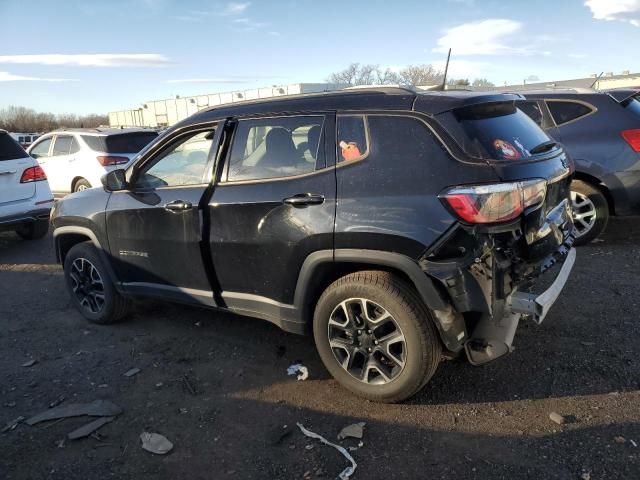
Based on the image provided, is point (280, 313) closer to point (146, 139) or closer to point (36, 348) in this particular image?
point (36, 348)

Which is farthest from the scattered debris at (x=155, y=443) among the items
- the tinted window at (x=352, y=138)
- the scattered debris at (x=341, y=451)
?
the tinted window at (x=352, y=138)

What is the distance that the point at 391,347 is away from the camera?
3082mm

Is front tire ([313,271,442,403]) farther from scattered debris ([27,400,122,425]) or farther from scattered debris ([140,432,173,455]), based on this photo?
scattered debris ([27,400,122,425])

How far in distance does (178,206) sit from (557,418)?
9.28 ft

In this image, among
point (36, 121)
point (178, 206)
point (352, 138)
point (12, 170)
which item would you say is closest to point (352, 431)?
point (352, 138)

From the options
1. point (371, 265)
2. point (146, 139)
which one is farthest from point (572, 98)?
point (146, 139)

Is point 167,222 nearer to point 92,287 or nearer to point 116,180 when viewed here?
point 116,180

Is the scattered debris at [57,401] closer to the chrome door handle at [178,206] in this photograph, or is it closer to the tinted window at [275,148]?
the chrome door handle at [178,206]

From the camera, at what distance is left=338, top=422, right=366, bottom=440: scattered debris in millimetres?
2873

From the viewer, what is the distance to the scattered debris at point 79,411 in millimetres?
3209

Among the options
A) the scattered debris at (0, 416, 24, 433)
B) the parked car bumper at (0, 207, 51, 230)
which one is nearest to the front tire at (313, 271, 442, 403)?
the scattered debris at (0, 416, 24, 433)

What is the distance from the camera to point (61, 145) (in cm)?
1083

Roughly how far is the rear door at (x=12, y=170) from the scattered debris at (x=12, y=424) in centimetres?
491

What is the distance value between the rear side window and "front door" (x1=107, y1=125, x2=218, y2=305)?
13.6 feet
